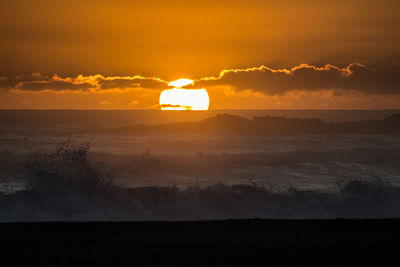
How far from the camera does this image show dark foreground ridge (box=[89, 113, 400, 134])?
45.6 m

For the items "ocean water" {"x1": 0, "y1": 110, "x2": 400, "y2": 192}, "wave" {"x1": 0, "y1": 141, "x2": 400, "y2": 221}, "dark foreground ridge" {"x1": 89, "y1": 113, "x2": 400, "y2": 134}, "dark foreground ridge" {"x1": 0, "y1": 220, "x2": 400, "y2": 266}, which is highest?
"dark foreground ridge" {"x1": 89, "y1": 113, "x2": 400, "y2": 134}

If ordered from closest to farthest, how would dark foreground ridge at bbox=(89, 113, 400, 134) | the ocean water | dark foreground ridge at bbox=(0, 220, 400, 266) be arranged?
dark foreground ridge at bbox=(0, 220, 400, 266)
the ocean water
dark foreground ridge at bbox=(89, 113, 400, 134)

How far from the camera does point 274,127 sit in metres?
46.8

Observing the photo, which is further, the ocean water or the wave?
the ocean water

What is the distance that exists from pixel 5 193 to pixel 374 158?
2020cm

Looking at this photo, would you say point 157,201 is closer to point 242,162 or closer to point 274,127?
point 242,162

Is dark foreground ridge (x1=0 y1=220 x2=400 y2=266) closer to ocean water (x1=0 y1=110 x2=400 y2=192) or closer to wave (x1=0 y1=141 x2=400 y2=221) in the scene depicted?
wave (x1=0 y1=141 x2=400 y2=221)

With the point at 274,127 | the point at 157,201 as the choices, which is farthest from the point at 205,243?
the point at 274,127

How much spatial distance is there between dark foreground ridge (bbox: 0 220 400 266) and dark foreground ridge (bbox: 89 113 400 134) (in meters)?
38.1

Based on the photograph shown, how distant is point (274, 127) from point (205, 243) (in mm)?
41940

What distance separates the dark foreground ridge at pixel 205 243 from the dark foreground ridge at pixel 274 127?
38.1 m

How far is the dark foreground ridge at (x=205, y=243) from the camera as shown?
4719 millimetres

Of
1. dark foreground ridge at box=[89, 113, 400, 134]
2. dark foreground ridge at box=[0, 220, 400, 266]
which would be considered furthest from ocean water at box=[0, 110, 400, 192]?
dark foreground ridge at box=[0, 220, 400, 266]

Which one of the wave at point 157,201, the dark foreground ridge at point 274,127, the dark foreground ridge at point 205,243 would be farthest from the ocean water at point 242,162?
the dark foreground ridge at point 205,243
